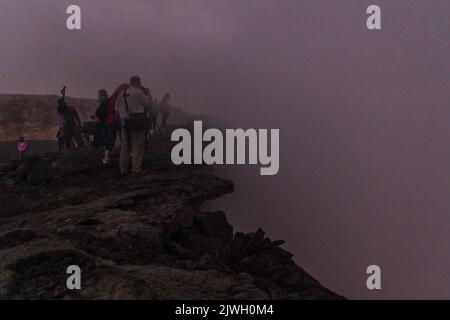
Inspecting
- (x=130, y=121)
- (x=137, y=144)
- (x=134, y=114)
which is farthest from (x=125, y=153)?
(x=134, y=114)

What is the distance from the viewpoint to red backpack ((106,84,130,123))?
44.7ft

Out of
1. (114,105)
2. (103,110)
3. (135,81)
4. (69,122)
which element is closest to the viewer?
(135,81)

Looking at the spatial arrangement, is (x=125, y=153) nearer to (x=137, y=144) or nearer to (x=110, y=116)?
(x=137, y=144)

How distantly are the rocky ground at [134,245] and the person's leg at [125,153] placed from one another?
21.1 inches

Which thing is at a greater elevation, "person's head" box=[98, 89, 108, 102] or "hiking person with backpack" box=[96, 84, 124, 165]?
"person's head" box=[98, 89, 108, 102]

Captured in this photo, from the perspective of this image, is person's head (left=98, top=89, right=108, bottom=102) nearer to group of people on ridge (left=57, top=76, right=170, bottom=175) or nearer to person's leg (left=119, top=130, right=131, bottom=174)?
group of people on ridge (left=57, top=76, right=170, bottom=175)

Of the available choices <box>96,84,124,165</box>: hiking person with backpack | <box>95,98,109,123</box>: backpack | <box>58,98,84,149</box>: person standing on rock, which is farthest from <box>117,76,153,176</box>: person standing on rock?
<box>58,98,84,149</box>: person standing on rock

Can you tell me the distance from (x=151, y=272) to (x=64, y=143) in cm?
1586

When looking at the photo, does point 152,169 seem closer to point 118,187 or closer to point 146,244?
point 118,187

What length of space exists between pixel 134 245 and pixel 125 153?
16.7 ft

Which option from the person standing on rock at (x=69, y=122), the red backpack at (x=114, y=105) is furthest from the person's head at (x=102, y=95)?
the person standing on rock at (x=69, y=122)

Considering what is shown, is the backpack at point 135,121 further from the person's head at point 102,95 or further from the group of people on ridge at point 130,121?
the person's head at point 102,95

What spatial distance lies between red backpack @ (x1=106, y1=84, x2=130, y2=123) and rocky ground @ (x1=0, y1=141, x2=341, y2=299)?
176 centimetres

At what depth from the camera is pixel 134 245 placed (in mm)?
9422
